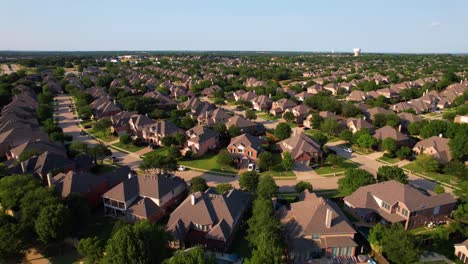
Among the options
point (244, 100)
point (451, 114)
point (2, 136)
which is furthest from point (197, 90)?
point (451, 114)

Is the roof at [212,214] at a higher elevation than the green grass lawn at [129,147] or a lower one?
higher

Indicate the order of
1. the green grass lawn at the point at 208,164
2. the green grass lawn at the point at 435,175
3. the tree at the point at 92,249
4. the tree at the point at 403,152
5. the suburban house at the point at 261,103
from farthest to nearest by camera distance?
the suburban house at the point at 261,103 → the tree at the point at 403,152 → the green grass lawn at the point at 208,164 → the green grass lawn at the point at 435,175 → the tree at the point at 92,249

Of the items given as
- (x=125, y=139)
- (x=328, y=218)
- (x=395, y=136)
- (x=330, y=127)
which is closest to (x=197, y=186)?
(x=328, y=218)

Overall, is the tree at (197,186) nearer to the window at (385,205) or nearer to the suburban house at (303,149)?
the suburban house at (303,149)

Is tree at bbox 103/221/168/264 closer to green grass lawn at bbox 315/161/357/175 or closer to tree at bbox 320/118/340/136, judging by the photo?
green grass lawn at bbox 315/161/357/175

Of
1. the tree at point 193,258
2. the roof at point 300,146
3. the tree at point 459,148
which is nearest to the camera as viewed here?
the tree at point 193,258

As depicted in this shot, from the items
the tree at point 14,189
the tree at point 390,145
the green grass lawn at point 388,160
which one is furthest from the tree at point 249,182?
the tree at point 390,145
